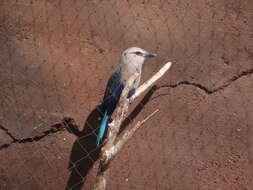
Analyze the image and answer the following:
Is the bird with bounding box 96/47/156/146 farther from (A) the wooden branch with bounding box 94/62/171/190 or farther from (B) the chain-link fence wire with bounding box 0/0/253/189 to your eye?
(A) the wooden branch with bounding box 94/62/171/190

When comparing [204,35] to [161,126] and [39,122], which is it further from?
[39,122]

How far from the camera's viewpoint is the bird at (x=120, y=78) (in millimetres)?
4184

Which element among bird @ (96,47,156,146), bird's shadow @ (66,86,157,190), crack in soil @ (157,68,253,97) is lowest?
bird's shadow @ (66,86,157,190)

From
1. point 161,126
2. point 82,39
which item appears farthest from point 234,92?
point 82,39

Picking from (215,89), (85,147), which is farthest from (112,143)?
(215,89)

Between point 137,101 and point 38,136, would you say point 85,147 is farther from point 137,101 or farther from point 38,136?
point 137,101

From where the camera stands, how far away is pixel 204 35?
4516 mm

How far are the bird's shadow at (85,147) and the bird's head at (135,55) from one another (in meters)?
0.31

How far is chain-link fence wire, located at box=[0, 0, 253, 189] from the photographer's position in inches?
167

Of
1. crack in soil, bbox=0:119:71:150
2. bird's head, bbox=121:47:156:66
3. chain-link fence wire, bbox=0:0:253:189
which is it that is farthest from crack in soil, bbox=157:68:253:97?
crack in soil, bbox=0:119:71:150

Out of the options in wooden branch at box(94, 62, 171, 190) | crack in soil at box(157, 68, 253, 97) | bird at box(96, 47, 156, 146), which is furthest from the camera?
crack in soil at box(157, 68, 253, 97)

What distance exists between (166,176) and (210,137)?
0.46 m

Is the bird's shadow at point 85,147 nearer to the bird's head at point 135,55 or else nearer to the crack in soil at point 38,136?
the crack in soil at point 38,136

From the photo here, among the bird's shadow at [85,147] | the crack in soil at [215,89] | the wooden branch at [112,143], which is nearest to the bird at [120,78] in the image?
the bird's shadow at [85,147]
